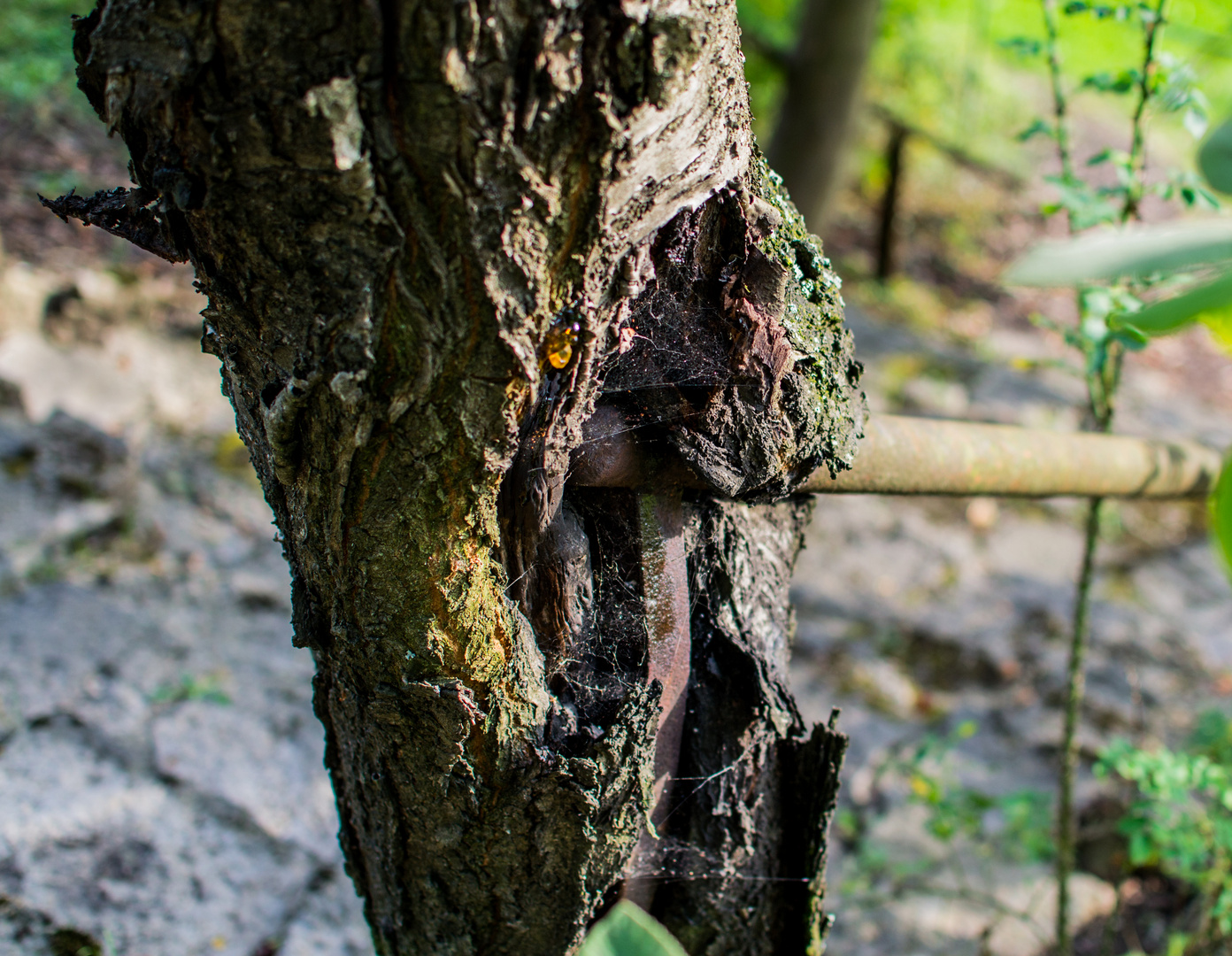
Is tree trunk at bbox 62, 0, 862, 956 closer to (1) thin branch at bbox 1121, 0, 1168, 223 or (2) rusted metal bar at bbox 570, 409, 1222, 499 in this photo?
(2) rusted metal bar at bbox 570, 409, 1222, 499

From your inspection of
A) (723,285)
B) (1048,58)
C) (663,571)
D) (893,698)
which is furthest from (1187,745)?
(723,285)

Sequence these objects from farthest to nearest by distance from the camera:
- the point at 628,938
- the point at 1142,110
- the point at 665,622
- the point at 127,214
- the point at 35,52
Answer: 1. the point at 35,52
2. the point at 1142,110
3. the point at 665,622
4. the point at 127,214
5. the point at 628,938

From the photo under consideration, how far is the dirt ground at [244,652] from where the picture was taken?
1.74 metres

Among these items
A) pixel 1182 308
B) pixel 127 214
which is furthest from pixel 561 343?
pixel 1182 308

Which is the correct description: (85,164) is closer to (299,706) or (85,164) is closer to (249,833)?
(299,706)

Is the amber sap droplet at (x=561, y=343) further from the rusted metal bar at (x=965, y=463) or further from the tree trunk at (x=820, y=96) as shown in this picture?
the tree trunk at (x=820, y=96)

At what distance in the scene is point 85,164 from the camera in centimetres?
405

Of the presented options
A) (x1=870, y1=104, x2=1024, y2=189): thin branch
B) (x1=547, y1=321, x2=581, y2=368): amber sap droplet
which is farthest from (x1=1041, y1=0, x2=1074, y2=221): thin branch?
(x1=870, y1=104, x2=1024, y2=189): thin branch

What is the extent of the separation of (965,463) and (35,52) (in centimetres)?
559

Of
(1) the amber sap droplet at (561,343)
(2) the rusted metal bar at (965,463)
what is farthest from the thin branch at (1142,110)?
(1) the amber sap droplet at (561,343)

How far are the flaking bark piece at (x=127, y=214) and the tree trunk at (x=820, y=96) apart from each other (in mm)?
4803

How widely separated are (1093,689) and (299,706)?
103 inches

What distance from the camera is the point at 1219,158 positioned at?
37 cm

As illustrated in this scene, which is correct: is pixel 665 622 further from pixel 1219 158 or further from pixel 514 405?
pixel 1219 158
